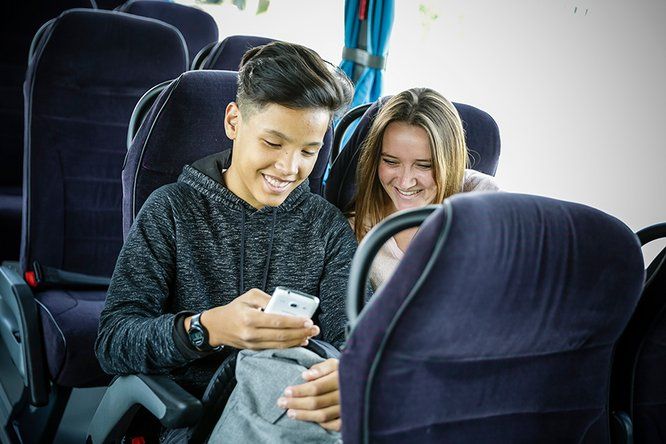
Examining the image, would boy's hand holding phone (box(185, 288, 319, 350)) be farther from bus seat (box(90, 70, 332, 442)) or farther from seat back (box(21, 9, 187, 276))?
seat back (box(21, 9, 187, 276))

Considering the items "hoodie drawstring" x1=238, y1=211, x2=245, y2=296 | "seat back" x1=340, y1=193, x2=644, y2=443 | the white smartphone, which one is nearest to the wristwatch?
the white smartphone

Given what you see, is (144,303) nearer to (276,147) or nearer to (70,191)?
(276,147)

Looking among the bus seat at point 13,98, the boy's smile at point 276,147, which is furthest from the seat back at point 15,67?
the boy's smile at point 276,147

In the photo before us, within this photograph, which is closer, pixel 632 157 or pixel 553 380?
pixel 553 380

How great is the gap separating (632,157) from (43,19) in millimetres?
2441

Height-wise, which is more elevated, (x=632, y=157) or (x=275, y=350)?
(x=632, y=157)

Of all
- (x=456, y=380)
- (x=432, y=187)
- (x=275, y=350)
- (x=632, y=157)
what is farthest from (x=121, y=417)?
(x=632, y=157)

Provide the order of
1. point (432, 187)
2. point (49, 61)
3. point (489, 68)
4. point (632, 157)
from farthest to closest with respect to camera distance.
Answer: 1. point (489, 68)
2. point (632, 157)
3. point (49, 61)
4. point (432, 187)

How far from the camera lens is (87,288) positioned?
7.82 ft

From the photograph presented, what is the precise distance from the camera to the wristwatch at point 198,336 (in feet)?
4.11

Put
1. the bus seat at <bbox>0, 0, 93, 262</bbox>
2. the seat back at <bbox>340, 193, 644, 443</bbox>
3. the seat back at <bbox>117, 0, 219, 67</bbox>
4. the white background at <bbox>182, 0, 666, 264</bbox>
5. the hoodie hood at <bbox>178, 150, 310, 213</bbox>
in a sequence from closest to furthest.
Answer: the seat back at <bbox>340, 193, 644, 443</bbox>, the hoodie hood at <bbox>178, 150, 310, 213</bbox>, the white background at <bbox>182, 0, 666, 264</bbox>, the bus seat at <bbox>0, 0, 93, 262</bbox>, the seat back at <bbox>117, 0, 219, 67</bbox>

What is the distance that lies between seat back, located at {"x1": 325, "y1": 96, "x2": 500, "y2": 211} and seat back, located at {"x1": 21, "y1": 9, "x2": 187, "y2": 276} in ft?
2.54

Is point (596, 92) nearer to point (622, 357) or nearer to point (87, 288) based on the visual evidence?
point (622, 357)

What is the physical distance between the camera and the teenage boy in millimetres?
1269
